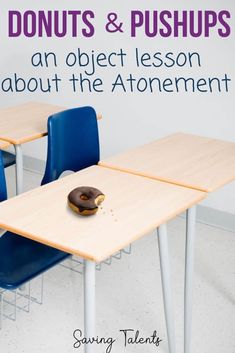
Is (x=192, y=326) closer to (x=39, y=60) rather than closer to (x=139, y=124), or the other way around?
(x=139, y=124)

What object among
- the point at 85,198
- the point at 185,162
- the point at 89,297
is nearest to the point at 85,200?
the point at 85,198

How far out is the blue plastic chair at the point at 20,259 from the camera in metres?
2.13

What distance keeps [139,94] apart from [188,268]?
5.60 feet

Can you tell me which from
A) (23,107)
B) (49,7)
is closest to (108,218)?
(23,107)

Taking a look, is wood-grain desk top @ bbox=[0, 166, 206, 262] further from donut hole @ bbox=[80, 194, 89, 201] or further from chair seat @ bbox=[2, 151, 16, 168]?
chair seat @ bbox=[2, 151, 16, 168]

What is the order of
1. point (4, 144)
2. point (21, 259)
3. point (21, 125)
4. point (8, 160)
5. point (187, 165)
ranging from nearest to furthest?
point (21, 259), point (187, 165), point (4, 144), point (21, 125), point (8, 160)

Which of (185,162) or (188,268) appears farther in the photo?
(185,162)

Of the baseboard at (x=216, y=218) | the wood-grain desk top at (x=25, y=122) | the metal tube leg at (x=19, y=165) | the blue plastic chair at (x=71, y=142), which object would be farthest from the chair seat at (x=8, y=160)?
the baseboard at (x=216, y=218)

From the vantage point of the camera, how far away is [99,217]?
77.6 inches

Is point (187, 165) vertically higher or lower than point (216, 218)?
higher

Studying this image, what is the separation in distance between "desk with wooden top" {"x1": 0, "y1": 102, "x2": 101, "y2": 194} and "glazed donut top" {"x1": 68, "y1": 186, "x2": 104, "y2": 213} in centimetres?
82

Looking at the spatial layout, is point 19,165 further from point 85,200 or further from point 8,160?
point 85,200

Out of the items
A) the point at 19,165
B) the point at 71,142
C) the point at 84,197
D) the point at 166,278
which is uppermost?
the point at 84,197

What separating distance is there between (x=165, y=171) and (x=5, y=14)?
7.78 feet
